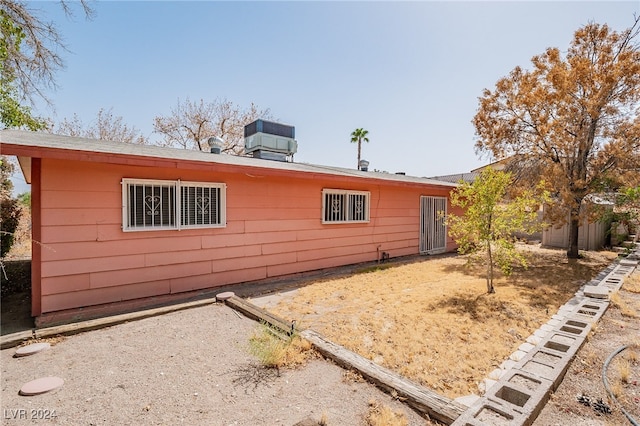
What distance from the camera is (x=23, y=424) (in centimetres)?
198

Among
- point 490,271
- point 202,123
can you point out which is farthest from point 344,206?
point 202,123

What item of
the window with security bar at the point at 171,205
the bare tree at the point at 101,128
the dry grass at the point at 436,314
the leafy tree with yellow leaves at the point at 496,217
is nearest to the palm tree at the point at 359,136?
the bare tree at the point at 101,128

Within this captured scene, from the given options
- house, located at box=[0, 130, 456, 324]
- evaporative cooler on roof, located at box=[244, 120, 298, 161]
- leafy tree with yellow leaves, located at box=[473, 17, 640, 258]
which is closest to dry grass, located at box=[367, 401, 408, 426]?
house, located at box=[0, 130, 456, 324]

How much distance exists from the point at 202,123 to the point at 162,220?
641 inches

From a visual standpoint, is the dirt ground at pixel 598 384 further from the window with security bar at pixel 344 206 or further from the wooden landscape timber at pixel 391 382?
the window with security bar at pixel 344 206

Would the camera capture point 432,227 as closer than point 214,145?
No

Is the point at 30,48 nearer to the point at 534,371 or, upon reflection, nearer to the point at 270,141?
the point at 270,141

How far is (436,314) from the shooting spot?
420cm

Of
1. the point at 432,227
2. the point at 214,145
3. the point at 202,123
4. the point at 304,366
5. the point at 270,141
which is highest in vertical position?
the point at 202,123

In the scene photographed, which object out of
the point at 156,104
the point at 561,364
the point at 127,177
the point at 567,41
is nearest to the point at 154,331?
the point at 127,177

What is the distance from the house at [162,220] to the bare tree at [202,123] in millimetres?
14383

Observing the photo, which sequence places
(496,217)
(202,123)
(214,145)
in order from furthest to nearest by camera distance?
(202,123) < (214,145) < (496,217)

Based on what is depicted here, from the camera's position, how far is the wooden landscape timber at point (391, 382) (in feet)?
6.73

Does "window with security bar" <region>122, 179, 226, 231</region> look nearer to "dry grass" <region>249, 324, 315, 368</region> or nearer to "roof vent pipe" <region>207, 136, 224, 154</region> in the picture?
"roof vent pipe" <region>207, 136, 224, 154</region>
